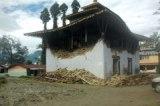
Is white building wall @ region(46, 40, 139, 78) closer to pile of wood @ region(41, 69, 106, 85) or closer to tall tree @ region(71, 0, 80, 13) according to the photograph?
pile of wood @ region(41, 69, 106, 85)

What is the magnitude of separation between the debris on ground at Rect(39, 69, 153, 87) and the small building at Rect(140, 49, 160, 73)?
38479mm

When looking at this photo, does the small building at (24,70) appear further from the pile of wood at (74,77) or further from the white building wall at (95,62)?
the pile of wood at (74,77)

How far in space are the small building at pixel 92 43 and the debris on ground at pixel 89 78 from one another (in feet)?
3.54

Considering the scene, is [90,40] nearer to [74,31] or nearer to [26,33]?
[74,31]

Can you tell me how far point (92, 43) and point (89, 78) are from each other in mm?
3571

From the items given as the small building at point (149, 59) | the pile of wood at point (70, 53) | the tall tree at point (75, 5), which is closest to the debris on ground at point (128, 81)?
the pile of wood at point (70, 53)

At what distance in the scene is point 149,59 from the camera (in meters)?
68.8

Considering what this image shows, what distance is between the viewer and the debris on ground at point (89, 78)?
89.0 feet

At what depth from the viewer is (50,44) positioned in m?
34.2

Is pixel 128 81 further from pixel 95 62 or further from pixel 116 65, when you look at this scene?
pixel 116 65

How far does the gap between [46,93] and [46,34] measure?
50.5 ft

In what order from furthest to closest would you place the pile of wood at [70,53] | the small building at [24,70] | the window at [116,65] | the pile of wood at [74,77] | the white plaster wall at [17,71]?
the white plaster wall at [17,71], the small building at [24,70], the window at [116,65], the pile of wood at [70,53], the pile of wood at [74,77]

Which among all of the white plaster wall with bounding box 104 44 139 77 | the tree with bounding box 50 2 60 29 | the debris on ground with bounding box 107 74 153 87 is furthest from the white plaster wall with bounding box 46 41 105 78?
the tree with bounding box 50 2 60 29

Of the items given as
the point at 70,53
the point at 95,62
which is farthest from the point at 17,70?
the point at 95,62
